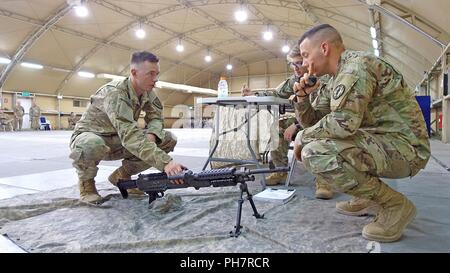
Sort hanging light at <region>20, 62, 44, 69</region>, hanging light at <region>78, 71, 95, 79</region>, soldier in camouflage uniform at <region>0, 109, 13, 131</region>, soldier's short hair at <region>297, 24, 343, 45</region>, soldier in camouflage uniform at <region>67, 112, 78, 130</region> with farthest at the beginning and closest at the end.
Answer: soldier in camouflage uniform at <region>67, 112, 78, 130</region>, hanging light at <region>78, 71, 95, 79</region>, soldier in camouflage uniform at <region>0, 109, 13, 131</region>, hanging light at <region>20, 62, 44, 69</region>, soldier's short hair at <region>297, 24, 343, 45</region>

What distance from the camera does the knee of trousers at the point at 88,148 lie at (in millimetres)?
1892

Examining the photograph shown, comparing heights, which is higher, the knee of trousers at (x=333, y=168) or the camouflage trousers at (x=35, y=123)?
the camouflage trousers at (x=35, y=123)

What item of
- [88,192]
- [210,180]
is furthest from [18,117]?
[210,180]

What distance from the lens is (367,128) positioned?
4.76 ft

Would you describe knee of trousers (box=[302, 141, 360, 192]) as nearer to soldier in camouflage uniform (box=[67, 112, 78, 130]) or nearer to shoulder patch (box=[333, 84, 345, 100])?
shoulder patch (box=[333, 84, 345, 100])

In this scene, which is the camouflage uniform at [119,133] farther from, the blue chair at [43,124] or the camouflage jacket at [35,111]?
the blue chair at [43,124]

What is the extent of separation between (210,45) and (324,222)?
1794 cm

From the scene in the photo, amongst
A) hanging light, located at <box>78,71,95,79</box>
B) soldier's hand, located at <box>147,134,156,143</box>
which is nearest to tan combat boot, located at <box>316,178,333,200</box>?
soldier's hand, located at <box>147,134,156,143</box>

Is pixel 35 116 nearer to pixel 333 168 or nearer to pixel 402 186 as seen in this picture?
pixel 402 186

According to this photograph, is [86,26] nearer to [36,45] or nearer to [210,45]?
[36,45]

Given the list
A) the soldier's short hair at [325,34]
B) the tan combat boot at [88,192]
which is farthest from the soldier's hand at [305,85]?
the tan combat boot at [88,192]

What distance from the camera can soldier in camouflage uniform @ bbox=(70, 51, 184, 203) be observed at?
5.63ft

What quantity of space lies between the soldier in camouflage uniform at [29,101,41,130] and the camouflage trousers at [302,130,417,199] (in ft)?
60.1
